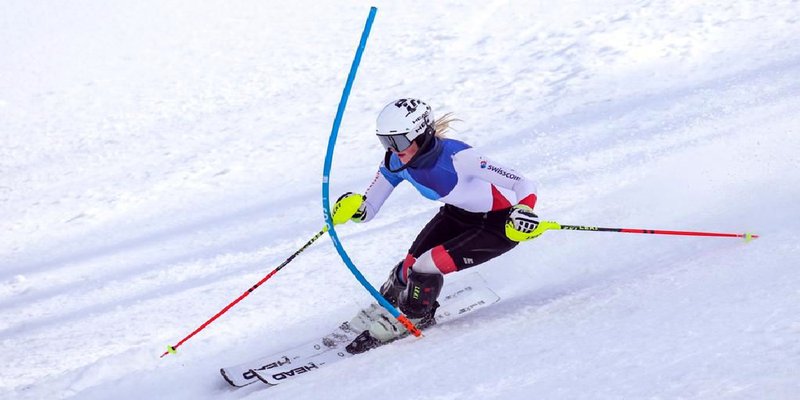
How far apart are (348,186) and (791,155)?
4987 millimetres

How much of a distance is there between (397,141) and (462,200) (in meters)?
0.61

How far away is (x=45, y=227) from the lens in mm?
10977

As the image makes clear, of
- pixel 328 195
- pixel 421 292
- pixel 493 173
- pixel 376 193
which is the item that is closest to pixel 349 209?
pixel 376 193

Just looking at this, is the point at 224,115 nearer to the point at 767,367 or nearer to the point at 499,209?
the point at 499,209

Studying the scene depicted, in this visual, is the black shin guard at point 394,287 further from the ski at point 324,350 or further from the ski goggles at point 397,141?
the ski goggles at point 397,141

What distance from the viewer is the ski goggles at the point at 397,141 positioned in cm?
550

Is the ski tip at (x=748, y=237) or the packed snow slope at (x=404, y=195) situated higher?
the ski tip at (x=748, y=237)

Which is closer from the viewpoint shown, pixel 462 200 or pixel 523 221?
pixel 523 221

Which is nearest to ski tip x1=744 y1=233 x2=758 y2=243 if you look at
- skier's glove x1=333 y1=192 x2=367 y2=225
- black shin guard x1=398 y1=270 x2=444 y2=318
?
black shin guard x1=398 y1=270 x2=444 y2=318

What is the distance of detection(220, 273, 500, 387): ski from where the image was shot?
19.0ft

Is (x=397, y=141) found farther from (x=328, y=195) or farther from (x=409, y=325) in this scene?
(x=409, y=325)

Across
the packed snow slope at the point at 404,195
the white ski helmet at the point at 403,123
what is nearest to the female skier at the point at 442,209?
the white ski helmet at the point at 403,123

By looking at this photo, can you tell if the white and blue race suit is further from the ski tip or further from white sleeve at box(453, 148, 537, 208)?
the ski tip

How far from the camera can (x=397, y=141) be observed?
554 centimetres
